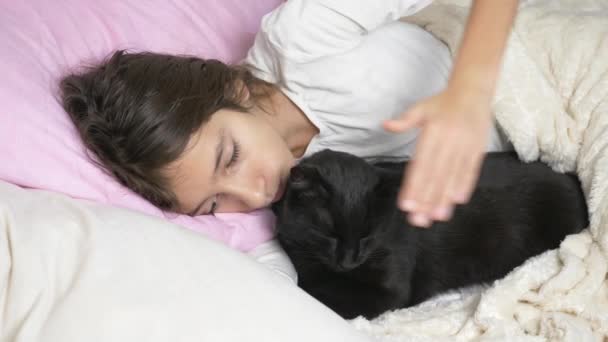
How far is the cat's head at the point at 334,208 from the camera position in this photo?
1.07m

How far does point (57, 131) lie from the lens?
109 centimetres

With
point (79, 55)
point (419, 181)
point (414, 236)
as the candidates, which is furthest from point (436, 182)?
point (79, 55)

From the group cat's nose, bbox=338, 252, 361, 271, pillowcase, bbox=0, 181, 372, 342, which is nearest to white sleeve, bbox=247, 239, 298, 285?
cat's nose, bbox=338, 252, 361, 271

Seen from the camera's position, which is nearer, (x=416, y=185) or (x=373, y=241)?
(x=416, y=185)

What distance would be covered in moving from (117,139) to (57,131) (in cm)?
9

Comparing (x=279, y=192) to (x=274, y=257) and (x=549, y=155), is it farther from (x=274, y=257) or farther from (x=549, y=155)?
(x=549, y=155)

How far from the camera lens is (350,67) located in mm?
1255

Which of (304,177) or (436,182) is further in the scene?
(304,177)

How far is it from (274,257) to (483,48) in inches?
22.9

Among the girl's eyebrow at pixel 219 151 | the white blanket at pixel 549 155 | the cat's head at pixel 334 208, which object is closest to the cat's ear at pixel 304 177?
the cat's head at pixel 334 208

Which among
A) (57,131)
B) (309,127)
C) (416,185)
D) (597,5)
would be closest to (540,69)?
(597,5)

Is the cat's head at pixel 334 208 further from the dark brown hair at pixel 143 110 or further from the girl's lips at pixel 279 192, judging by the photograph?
the dark brown hair at pixel 143 110

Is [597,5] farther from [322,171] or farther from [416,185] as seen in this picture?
[416,185]

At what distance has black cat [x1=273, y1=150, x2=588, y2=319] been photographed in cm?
111
